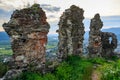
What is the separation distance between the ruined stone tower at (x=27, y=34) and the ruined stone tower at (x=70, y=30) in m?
10.5

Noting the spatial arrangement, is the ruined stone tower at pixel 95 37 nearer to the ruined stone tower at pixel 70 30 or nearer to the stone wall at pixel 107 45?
the stone wall at pixel 107 45

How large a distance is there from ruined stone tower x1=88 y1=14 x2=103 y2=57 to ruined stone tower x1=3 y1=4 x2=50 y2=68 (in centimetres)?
2000

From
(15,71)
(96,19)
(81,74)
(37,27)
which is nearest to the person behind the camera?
(15,71)

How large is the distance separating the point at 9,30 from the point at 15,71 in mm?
3552

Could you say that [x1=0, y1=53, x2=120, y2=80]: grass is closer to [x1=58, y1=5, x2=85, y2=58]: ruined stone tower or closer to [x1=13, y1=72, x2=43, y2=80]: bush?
[x1=13, y1=72, x2=43, y2=80]: bush

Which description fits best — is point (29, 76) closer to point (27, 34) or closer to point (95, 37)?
point (27, 34)

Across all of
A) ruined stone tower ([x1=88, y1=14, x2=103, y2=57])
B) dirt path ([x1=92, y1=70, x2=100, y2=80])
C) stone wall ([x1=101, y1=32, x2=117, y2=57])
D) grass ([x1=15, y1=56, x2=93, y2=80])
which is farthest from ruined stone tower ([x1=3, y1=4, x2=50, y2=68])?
stone wall ([x1=101, y1=32, x2=117, y2=57])

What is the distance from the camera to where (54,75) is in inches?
1097

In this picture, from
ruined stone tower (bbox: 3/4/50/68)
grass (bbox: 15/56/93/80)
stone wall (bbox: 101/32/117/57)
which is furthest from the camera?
stone wall (bbox: 101/32/117/57)

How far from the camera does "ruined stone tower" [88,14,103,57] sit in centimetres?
4800

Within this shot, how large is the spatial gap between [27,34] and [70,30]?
505 inches

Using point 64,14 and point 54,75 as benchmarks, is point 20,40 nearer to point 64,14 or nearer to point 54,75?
point 54,75

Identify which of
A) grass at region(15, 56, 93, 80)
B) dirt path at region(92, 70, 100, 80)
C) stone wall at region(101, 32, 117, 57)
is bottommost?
dirt path at region(92, 70, 100, 80)

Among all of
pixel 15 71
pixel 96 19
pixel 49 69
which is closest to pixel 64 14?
pixel 96 19
